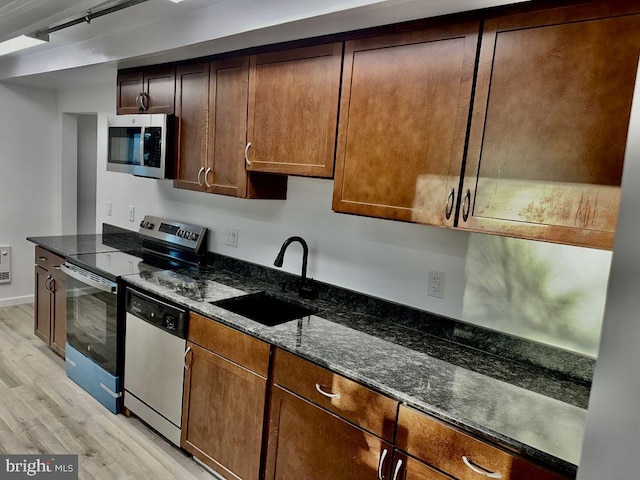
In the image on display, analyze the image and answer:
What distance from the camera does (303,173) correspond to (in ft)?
6.77

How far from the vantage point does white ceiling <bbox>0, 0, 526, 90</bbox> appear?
1.61 m

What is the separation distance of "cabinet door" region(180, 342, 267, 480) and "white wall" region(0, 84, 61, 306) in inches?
128

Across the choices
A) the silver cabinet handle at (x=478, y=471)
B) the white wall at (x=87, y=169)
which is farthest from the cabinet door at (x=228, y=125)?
the white wall at (x=87, y=169)

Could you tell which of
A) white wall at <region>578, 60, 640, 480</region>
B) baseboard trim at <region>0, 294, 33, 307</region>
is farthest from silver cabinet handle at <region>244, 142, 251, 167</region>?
baseboard trim at <region>0, 294, 33, 307</region>

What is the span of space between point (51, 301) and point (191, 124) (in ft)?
5.94

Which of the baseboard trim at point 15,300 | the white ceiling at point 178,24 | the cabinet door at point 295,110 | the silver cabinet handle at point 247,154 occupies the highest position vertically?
the white ceiling at point 178,24

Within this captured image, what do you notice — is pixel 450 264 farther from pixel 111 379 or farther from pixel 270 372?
pixel 111 379

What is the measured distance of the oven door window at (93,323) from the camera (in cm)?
265

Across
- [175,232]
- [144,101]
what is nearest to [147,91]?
[144,101]

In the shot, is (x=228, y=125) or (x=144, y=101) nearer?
(x=228, y=125)

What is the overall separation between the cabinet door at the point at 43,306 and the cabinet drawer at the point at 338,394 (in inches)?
94.0

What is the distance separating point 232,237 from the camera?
114 inches

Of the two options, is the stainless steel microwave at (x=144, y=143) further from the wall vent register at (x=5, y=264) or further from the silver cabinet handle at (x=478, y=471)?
the silver cabinet handle at (x=478, y=471)

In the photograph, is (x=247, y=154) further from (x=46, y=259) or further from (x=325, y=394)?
(x=46, y=259)
